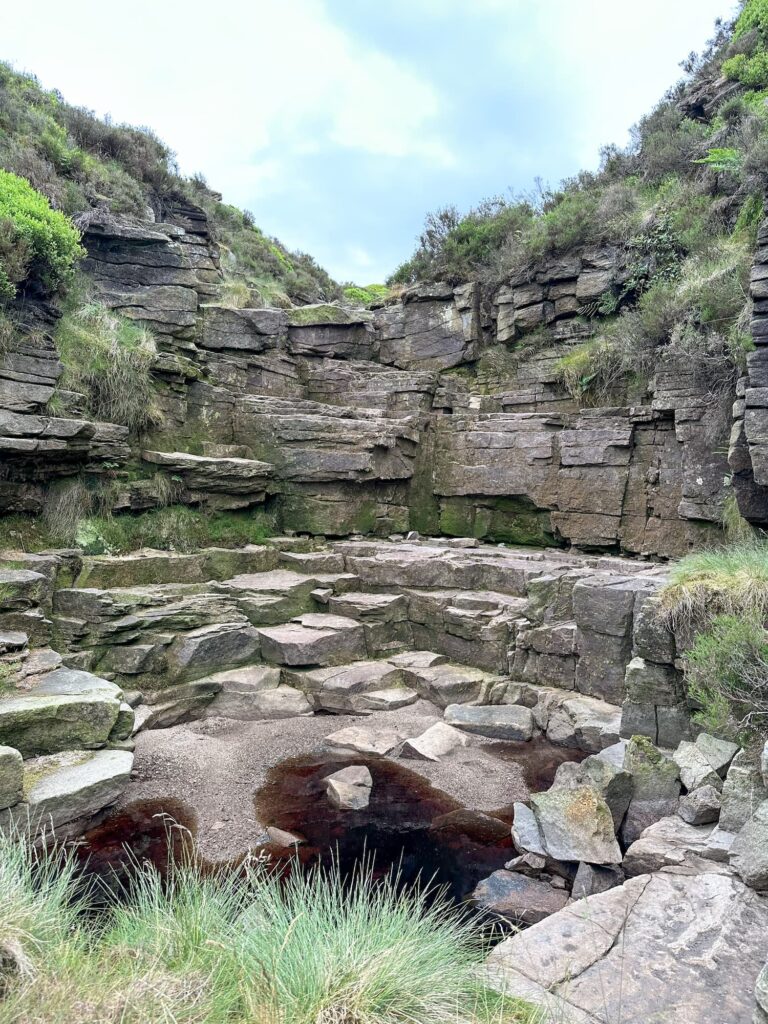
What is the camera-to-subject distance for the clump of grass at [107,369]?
10.1 m

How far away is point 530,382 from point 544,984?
11703 millimetres

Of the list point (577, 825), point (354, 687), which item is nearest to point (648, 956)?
point (577, 825)

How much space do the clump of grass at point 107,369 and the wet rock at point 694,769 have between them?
943 centimetres

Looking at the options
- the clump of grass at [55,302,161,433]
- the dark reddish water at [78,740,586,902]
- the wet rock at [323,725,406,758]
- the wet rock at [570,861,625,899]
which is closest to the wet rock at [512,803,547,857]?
the dark reddish water at [78,740,586,902]

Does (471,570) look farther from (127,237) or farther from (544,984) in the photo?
(127,237)

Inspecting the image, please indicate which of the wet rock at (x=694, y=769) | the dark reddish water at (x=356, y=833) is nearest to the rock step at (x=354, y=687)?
the dark reddish water at (x=356, y=833)

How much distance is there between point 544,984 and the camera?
2969 mm

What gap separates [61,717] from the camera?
5.69m

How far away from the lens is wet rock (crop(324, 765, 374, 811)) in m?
5.69

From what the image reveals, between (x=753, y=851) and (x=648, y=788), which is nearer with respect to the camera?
(x=753, y=851)

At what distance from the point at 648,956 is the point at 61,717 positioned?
5119 millimetres

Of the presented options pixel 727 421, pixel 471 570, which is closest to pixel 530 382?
pixel 727 421

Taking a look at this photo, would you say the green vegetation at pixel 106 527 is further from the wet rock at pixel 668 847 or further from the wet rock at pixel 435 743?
the wet rock at pixel 668 847

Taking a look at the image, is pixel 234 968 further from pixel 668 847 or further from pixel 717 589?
pixel 717 589
